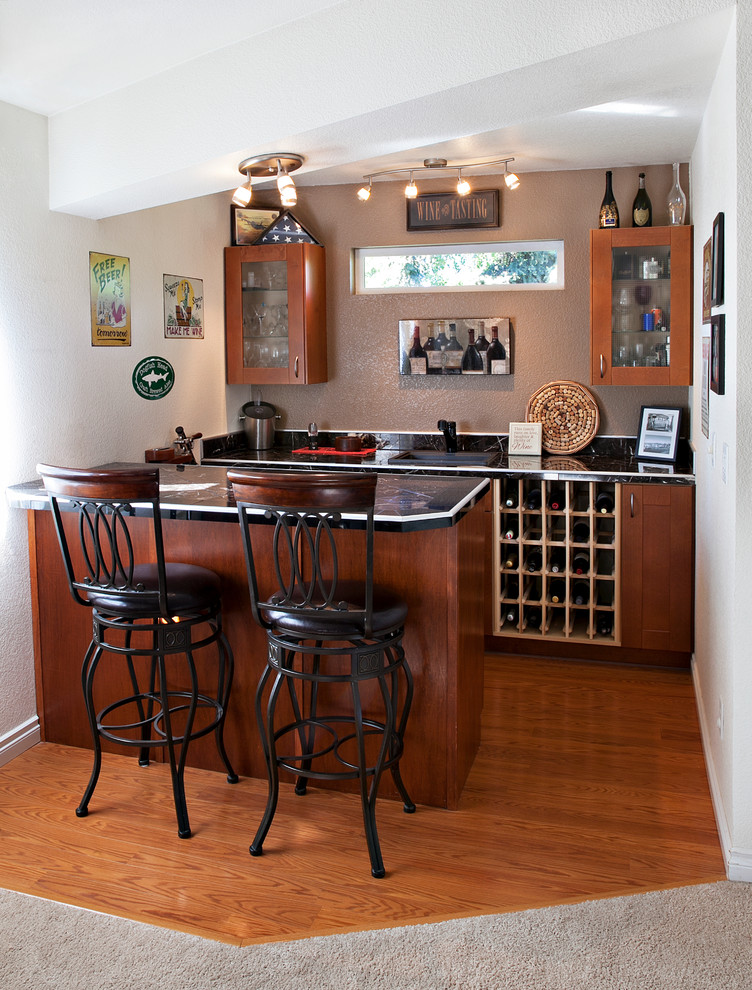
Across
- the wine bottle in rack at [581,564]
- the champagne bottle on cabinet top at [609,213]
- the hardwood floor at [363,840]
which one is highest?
the champagne bottle on cabinet top at [609,213]

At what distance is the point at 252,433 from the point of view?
5344mm

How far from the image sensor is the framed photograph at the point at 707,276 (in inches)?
119

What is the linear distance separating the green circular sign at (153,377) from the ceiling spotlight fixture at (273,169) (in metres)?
1.18

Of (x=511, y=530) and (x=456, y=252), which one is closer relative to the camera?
(x=511, y=530)

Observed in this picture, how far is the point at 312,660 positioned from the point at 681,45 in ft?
7.28

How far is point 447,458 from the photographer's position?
4.88 m

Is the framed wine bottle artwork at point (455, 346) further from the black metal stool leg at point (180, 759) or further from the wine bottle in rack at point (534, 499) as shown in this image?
the black metal stool leg at point (180, 759)

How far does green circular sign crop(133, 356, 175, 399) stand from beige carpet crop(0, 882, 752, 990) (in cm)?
246

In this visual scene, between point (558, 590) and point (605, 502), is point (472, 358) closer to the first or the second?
Answer: point (605, 502)

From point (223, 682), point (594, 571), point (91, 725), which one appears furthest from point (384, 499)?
point (594, 571)

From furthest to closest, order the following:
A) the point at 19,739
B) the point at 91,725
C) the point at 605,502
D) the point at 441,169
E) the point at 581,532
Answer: the point at 441,169, the point at 581,532, the point at 605,502, the point at 19,739, the point at 91,725

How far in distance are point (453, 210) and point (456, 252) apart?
0.77 feet

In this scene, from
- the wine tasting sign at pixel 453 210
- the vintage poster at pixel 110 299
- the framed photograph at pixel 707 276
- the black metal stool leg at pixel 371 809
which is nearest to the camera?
the black metal stool leg at pixel 371 809

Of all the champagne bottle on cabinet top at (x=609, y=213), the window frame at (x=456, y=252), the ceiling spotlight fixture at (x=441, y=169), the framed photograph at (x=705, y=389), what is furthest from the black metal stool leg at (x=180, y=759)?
the champagne bottle on cabinet top at (x=609, y=213)
